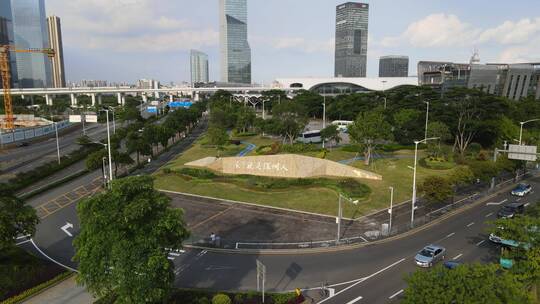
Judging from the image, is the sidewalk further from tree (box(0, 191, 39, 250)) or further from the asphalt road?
tree (box(0, 191, 39, 250))

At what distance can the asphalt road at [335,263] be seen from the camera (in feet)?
82.8

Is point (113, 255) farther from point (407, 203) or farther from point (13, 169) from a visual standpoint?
point (13, 169)

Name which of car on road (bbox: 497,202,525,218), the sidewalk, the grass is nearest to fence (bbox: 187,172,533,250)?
car on road (bbox: 497,202,525,218)

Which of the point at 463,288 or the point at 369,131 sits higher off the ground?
the point at 369,131

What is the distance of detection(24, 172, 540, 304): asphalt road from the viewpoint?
25.2 meters

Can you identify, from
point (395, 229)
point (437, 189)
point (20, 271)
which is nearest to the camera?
point (20, 271)

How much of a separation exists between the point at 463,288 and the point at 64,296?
24.3 m

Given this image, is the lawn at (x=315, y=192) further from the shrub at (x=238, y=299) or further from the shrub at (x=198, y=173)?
the shrub at (x=238, y=299)

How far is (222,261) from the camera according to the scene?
29.0 metres

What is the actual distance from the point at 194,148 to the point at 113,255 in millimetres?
61414

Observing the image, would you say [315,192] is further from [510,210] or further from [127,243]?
[127,243]

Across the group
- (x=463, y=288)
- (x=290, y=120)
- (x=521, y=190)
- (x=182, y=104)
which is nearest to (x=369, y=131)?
(x=521, y=190)

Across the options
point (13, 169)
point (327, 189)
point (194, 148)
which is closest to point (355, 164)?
point (327, 189)

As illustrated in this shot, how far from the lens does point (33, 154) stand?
7300cm
